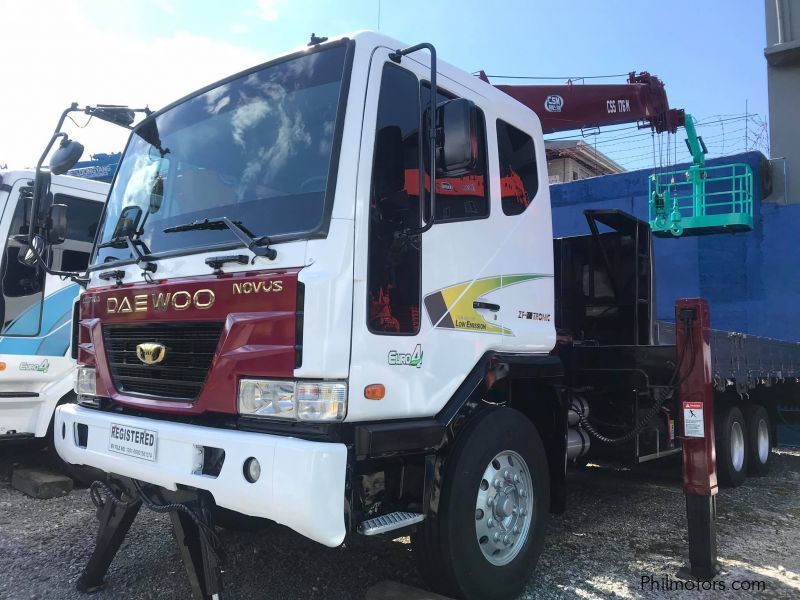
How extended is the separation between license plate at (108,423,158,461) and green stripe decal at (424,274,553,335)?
139cm

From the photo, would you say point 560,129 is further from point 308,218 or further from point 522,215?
point 308,218

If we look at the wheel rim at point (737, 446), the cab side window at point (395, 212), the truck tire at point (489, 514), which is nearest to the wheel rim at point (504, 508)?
the truck tire at point (489, 514)

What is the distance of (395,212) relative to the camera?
3.04 metres

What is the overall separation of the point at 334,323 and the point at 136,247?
1.45 metres

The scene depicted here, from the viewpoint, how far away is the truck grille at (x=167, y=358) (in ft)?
9.72

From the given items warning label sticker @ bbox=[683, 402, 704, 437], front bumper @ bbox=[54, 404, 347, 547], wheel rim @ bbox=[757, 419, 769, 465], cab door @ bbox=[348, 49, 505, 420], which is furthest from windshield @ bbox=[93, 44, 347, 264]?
wheel rim @ bbox=[757, 419, 769, 465]

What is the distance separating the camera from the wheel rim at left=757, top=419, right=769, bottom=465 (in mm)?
7407

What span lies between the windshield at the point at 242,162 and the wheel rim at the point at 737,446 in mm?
5602

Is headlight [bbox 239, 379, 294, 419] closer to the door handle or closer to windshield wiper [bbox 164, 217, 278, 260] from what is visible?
windshield wiper [bbox 164, 217, 278, 260]

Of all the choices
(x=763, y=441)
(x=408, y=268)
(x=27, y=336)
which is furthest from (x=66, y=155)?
(x=763, y=441)

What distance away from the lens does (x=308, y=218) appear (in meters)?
2.85

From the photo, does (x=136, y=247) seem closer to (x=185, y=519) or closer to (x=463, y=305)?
(x=185, y=519)

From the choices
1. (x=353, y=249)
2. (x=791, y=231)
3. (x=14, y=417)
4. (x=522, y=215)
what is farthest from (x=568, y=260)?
(x=791, y=231)

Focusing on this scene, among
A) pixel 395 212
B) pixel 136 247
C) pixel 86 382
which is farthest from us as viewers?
pixel 86 382
